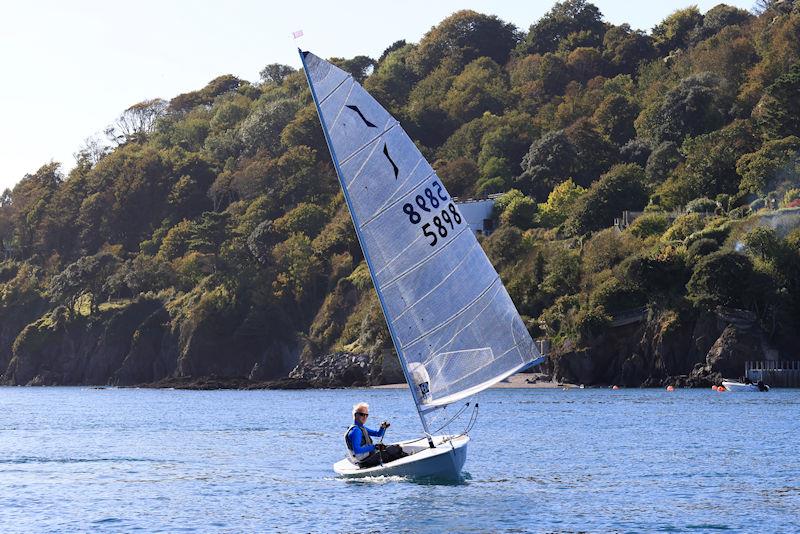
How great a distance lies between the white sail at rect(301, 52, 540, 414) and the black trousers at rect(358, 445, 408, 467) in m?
1.97

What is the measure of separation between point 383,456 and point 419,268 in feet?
16.5

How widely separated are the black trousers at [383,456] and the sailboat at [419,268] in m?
0.25

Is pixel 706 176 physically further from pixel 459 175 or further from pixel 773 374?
pixel 459 175

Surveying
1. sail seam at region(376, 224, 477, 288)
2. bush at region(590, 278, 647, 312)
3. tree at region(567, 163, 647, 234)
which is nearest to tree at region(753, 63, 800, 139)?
tree at region(567, 163, 647, 234)

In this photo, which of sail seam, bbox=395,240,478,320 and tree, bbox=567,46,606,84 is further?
tree, bbox=567,46,606,84

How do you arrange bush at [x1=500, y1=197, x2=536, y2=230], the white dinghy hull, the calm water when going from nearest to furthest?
1. the calm water
2. the white dinghy hull
3. bush at [x1=500, y1=197, x2=536, y2=230]

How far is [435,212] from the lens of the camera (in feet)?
107

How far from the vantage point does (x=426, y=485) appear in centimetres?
3322

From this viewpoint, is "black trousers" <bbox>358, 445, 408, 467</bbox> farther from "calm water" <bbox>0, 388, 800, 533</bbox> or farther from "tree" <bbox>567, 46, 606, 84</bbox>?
"tree" <bbox>567, 46, 606, 84</bbox>

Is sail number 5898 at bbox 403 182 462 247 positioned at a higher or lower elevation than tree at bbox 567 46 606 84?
lower

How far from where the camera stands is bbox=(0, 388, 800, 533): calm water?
2953 cm

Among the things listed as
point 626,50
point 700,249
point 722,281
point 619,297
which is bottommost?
point 619,297

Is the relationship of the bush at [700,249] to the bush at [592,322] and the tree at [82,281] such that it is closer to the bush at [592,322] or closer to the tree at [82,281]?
the bush at [592,322]

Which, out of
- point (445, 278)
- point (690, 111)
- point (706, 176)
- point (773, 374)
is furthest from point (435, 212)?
point (690, 111)
